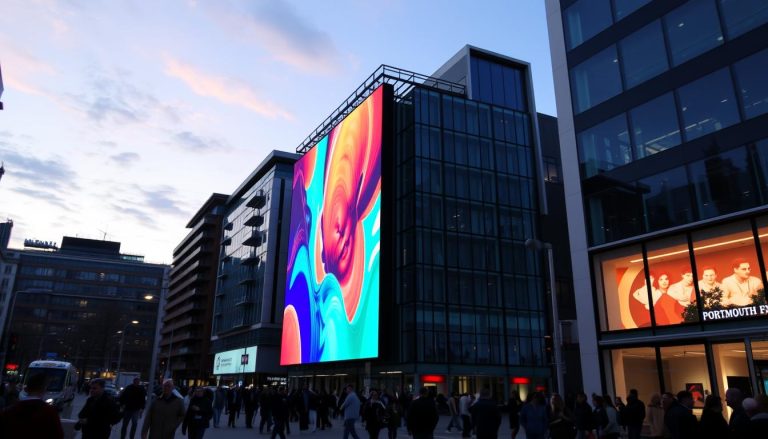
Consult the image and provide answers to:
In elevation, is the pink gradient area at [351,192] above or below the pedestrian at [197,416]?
above

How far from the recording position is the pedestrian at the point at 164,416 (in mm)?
10547

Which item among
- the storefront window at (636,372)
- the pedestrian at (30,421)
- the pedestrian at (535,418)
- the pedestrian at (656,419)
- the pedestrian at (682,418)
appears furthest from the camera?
the storefront window at (636,372)

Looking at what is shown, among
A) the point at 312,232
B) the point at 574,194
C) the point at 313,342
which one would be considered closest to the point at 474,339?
the point at 313,342

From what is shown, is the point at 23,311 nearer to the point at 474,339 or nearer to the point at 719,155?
the point at 474,339

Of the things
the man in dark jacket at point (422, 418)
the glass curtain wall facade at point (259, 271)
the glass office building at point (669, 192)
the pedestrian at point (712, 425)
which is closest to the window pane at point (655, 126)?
the glass office building at point (669, 192)

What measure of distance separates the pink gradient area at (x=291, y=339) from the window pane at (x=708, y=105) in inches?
1769

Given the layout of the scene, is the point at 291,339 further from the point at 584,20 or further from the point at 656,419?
the point at 656,419

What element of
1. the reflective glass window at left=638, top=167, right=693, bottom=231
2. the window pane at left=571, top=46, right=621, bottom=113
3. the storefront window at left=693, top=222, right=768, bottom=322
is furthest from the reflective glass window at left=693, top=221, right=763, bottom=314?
the window pane at left=571, top=46, right=621, bottom=113

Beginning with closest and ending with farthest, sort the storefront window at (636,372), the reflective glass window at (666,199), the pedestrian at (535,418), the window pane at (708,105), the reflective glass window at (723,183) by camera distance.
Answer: the pedestrian at (535,418), the reflective glass window at (723,183), the window pane at (708,105), the reflective glass window at (666,199), the storefront window at (636,372)

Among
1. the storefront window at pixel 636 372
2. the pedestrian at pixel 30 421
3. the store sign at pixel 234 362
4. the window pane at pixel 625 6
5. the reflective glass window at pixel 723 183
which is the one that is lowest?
the pedestrian at pixel 30 421

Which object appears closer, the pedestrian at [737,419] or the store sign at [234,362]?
the pedestrian at [737,419]

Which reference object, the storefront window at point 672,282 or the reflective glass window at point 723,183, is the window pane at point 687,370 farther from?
the reflective glass window at point 723,183

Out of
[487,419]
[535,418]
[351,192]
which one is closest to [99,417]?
[487,419]

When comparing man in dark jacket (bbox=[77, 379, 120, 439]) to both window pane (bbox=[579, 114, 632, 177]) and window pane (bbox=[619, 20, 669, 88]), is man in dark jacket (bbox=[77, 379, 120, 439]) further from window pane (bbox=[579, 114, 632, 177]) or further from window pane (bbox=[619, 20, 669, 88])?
window pane (bbox=[619, 20, 669, 88])
